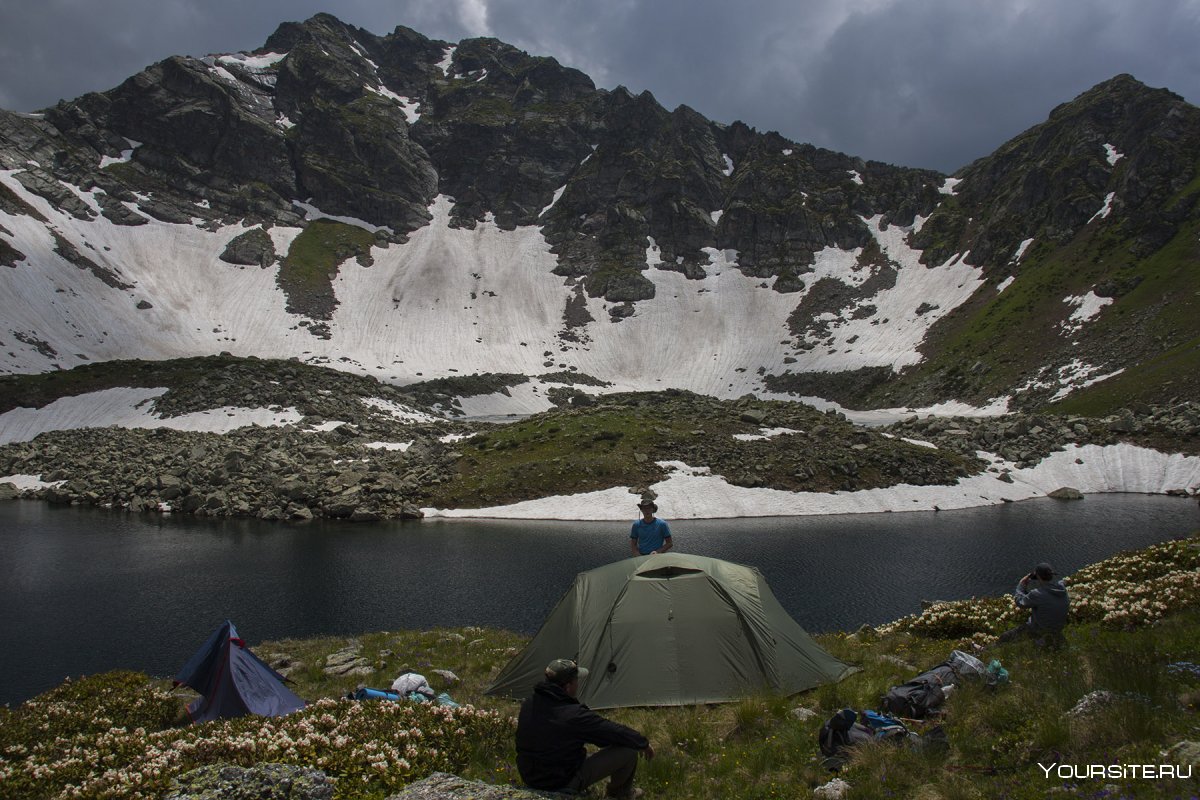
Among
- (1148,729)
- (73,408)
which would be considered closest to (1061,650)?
(1148,729)

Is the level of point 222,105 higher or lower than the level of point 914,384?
higher

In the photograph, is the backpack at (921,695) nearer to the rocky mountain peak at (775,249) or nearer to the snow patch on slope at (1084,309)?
the rocky mountain peak at (775,249)

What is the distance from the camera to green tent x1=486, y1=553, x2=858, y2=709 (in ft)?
47.8

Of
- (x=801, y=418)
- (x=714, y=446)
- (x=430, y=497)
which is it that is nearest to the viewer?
(x=430, y=497)

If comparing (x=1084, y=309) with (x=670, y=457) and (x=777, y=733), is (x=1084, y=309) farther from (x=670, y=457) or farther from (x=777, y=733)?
(x=777, y=733)

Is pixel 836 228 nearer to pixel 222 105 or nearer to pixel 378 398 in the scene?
pixel 378 398

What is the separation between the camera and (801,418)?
7612 cm

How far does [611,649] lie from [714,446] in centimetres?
5021

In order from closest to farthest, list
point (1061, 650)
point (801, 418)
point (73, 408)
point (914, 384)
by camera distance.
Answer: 1. point (1061, 650)
2. point (801, 418)
3. point (73, 408)
4. point (914, 384)

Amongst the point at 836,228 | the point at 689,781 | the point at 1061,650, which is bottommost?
the point at 689,781

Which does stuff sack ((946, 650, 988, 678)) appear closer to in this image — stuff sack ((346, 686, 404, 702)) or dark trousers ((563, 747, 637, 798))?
dark trousers ((563, 747, 637, 798))

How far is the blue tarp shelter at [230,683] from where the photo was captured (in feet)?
45.7

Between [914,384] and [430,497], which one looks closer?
[430,497]

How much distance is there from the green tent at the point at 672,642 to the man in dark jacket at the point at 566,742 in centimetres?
557
